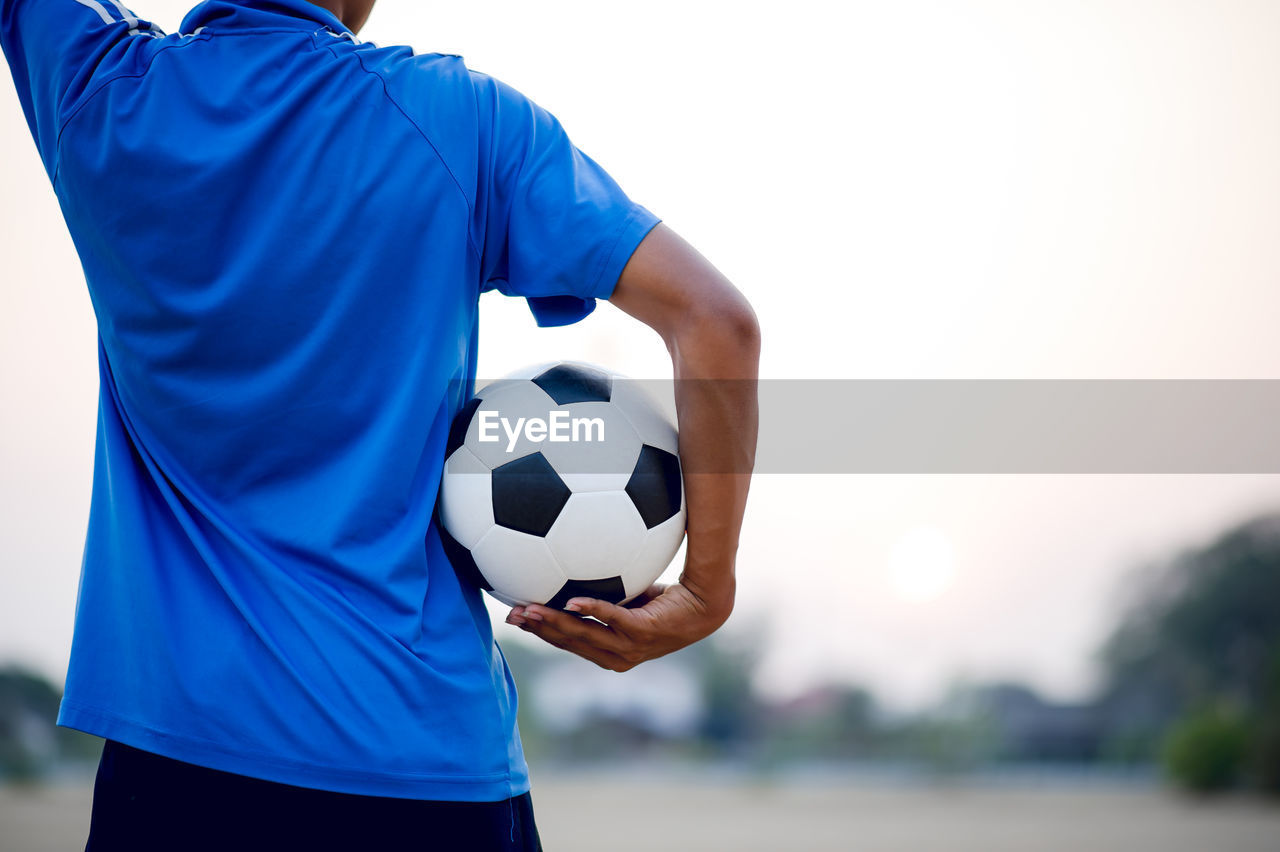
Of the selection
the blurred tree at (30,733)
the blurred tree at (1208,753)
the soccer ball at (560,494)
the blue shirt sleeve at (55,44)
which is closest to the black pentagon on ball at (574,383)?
the soccer ball at (560,494)

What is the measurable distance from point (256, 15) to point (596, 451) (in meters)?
0.84

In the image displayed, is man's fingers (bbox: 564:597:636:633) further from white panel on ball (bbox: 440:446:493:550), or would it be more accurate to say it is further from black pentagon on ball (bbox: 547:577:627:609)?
white panel on ball (bbox: 440:446:493:550)

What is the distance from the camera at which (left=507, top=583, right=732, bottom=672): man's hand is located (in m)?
1.69

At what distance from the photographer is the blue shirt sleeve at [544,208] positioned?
5.08ft

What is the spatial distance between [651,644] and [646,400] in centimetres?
42

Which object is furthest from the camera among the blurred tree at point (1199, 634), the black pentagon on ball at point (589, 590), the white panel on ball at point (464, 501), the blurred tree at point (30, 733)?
the blurred tree at point (1199, 634)

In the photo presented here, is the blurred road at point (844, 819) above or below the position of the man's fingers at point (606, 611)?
below

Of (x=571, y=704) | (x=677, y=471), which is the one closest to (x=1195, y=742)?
(x=571, y=704)

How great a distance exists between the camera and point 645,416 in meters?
1.83

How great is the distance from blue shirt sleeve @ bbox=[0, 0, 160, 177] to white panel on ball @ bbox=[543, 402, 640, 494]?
0.87 m

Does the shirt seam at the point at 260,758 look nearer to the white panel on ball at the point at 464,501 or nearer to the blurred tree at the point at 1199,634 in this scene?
the white panel on ball at the point at 464,501

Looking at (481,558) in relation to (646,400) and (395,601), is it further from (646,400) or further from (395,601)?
(646,400)

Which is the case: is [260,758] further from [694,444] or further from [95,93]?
[95,93]

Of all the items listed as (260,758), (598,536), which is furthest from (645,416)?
(260,758)
